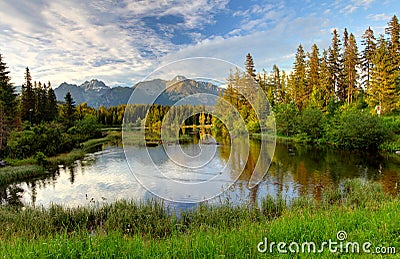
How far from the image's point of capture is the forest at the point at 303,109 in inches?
387

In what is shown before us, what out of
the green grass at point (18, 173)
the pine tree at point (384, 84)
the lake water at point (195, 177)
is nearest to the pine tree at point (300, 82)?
the pine tree at point (384, 84)

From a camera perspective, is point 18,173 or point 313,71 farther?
point 313,71

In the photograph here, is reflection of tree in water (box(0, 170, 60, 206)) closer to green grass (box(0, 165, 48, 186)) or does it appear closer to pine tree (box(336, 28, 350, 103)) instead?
green grass (box(0, 165, 48, 186))

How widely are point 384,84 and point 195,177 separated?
31.6 m

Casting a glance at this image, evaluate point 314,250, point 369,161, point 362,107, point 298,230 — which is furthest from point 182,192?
point 362,107

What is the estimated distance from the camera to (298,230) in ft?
15.4

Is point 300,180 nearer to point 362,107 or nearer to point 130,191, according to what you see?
point 130,191

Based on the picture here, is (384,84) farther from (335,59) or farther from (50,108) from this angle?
(50,108)

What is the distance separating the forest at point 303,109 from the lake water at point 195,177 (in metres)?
1.19

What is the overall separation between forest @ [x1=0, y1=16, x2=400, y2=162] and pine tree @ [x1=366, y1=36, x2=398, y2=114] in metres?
0.09

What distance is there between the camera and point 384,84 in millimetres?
31047

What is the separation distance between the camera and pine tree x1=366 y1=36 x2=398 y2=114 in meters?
30.9

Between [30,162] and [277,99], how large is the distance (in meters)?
42.2

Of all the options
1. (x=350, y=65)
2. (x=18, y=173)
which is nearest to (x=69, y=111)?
(x=18, y=173)
